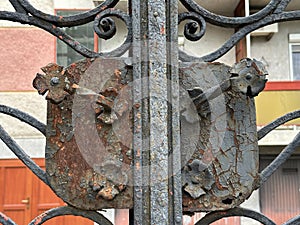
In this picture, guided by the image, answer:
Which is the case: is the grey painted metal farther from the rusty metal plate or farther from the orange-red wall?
the orange-red wall

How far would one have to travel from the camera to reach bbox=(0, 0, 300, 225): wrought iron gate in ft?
2.27

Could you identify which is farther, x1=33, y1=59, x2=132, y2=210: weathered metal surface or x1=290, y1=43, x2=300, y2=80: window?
x1=290, y1=43, x2=300, y2=80: window

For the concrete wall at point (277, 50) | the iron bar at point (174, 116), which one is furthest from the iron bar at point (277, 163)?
the concrete wall at point (277, 50)

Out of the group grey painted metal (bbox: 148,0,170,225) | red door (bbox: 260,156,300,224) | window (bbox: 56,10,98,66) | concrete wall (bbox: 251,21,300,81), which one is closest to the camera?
grey painted metal (bbox: 148,0,170,225)

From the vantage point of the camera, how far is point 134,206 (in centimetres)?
69

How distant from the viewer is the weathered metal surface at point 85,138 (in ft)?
2.29

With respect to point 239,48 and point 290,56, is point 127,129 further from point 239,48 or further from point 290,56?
point 290,56

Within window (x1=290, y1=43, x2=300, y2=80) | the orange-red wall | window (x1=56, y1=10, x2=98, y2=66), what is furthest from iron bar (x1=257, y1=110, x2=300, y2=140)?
window (x1=290, y1=43, x2=300, y2=80)

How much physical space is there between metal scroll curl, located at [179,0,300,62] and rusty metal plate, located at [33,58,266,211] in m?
0.02

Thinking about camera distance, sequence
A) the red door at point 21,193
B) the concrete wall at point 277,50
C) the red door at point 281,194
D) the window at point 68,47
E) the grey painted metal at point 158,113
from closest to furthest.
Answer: the grey painted metal at point 158,113 → the window at point 68,47 → the red door at point 21,193 → the red door at point 281,194 → the concrete wall at point 277,50

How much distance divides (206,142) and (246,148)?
0.23ft

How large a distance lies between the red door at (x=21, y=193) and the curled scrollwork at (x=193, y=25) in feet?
13.7

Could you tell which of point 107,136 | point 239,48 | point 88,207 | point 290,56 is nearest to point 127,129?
point 107,136

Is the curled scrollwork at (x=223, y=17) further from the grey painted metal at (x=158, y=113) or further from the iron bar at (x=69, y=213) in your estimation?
the iron bar at (x=69, y=213)
